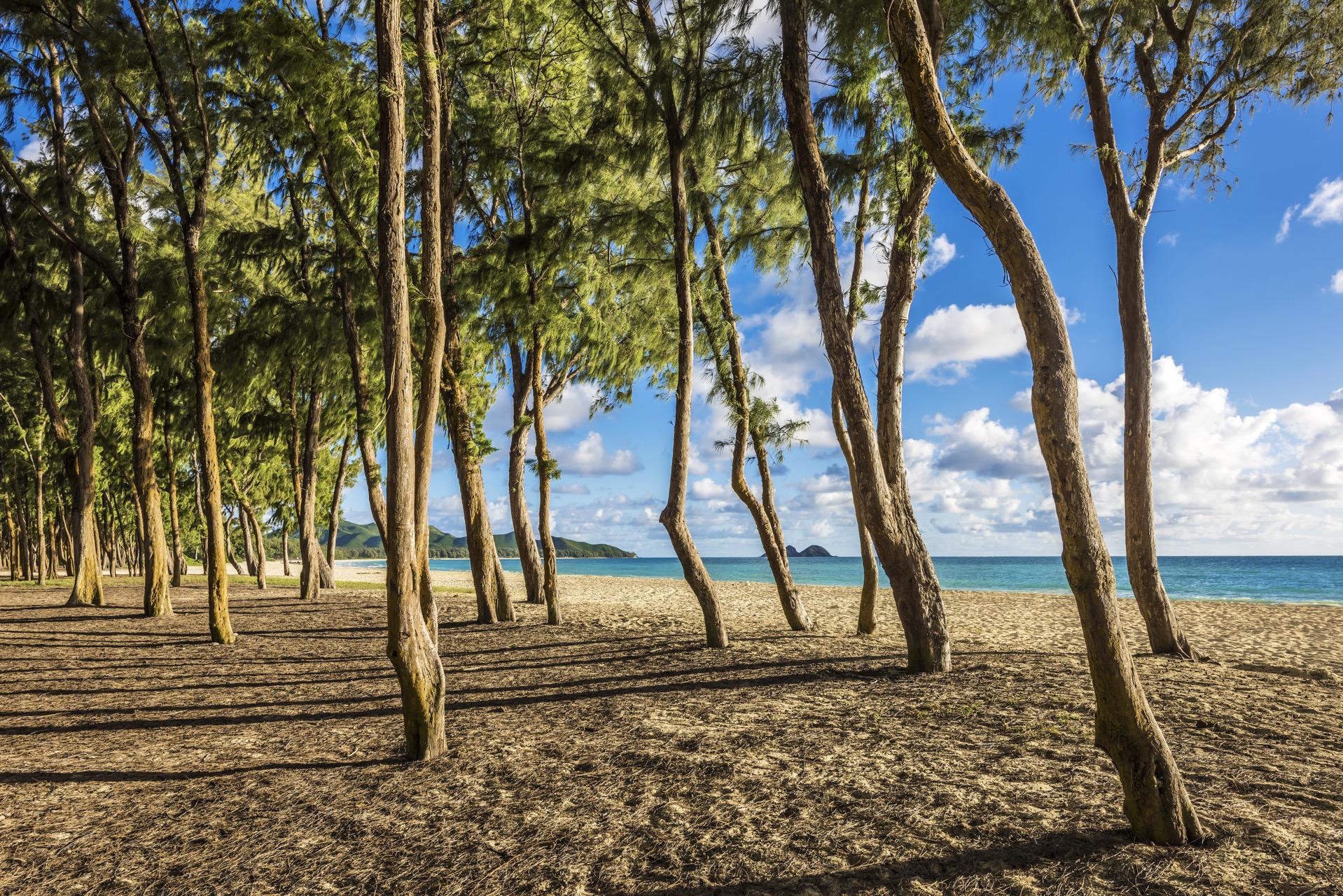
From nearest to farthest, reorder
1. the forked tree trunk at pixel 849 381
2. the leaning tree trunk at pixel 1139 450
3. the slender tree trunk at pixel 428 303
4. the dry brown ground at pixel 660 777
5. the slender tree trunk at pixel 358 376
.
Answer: the dry brown ground at pixel 660 777
the slender tree trunk at pixel 428 303
the forked tree trunk at pixel 849 381
the leaning tree trunk at pixel 1139 450
the slender tree trunk at pixel 358 376

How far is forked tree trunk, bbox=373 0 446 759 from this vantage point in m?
5.10

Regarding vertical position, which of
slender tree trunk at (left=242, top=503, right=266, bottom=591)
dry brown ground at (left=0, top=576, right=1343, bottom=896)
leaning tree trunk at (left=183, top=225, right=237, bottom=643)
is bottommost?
dry brown ground at (left=0, top=576, right=1343, bottom=896)

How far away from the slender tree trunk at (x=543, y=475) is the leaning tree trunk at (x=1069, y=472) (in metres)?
8.71

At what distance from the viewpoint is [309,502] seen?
1723cm

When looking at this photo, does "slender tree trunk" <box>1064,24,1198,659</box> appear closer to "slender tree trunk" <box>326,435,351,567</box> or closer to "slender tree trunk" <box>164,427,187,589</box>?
"slender tree trunk" <box>326,435,351,567</box>

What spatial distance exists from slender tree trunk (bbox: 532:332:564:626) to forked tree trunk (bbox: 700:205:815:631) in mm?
2947

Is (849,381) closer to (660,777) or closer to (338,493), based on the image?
(660,777)

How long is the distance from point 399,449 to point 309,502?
1389 centimetres

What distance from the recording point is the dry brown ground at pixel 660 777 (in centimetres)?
337

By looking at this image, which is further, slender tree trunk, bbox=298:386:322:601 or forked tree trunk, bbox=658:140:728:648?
slender tree trunk, bbox=298:386:322:601

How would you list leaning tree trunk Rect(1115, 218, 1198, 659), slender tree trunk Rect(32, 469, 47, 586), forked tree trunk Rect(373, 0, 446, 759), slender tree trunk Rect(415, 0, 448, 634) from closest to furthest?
forked tree trunk Rect(373, 0, 446, 759), slender tree trunk Rect(415, 0, 448, 634), leaning tree trunk Rect(1115, 218, 1198, 659), slender tree trunk Rect(32, 469, 47, 586)

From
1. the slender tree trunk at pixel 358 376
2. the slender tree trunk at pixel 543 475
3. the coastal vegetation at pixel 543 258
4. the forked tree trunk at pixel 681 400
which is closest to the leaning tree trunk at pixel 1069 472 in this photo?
the coastal vegetation at pixel 543 258

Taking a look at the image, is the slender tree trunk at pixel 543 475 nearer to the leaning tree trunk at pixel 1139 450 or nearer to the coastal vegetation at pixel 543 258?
the coastal vegetation at pixel 543 258

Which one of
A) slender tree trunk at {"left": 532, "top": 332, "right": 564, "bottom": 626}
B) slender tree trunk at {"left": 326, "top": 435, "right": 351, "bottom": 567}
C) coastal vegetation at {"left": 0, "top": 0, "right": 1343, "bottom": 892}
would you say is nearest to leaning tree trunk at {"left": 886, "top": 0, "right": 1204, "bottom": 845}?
coastal vegetation at {"left": 0, "top": 0, "right": 1343, "bottom": 892}
